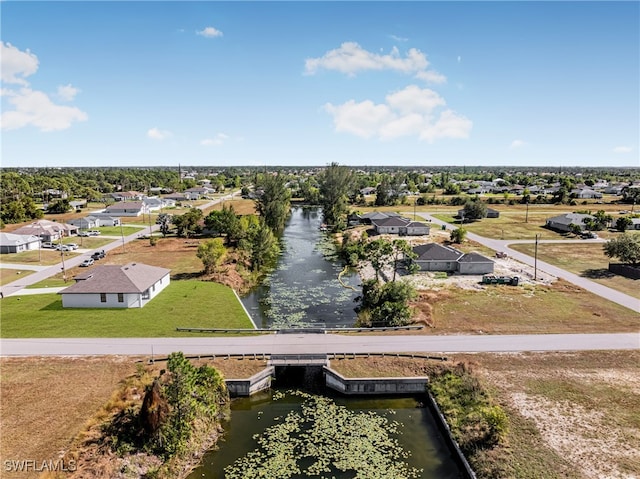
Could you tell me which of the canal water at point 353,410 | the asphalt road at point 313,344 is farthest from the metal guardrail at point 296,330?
the canal water at point 353,410

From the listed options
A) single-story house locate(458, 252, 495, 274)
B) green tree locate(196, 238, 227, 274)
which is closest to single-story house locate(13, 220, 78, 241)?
green tree locate(196, 238, 227, 274)

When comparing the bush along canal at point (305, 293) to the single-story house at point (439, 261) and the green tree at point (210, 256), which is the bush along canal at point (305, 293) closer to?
the green tree at point (210, 256)

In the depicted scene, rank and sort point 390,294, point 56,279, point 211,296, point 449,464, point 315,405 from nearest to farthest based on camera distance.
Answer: point 449,464 < point 315,405 < point 390,294 < point 211,296 < point 56,279

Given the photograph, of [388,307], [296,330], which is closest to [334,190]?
[388,307]

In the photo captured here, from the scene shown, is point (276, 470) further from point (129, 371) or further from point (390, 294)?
point (390, 294)

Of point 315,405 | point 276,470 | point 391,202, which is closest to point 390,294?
point 315,405

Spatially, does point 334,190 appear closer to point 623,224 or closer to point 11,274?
point 623,224
